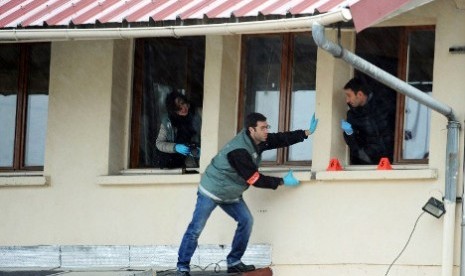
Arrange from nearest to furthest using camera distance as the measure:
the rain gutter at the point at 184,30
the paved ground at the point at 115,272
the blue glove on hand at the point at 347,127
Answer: the rain gutter at the point at 184,30 < the paved ground at the point at 115,272 < the blue glove on hand at the point at 347,127

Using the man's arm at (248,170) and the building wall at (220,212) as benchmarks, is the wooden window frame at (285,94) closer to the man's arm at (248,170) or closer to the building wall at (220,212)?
the building wall at (220,212)

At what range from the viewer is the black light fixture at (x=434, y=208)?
15.3m

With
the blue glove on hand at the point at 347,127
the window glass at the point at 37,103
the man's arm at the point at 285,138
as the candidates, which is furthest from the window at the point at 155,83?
the blue glove on hand at the point at 347,127

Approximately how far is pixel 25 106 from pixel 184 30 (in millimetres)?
3605

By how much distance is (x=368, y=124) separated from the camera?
1620 cm

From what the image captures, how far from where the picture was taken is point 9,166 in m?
18.2

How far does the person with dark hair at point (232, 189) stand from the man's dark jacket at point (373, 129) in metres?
0.77

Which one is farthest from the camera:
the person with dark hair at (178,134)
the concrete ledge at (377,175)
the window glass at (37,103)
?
the window glass at (37,103)

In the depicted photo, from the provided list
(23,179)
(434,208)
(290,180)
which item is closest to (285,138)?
(290,180)

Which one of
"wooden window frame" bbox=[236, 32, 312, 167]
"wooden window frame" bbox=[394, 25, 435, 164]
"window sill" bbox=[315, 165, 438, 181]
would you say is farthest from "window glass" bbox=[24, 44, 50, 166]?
"wooden window frame" bbox=[394, 25, 435, 164]

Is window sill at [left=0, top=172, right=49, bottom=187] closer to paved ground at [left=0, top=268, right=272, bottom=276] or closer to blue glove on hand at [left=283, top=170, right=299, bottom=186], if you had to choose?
paved ground at [left=0, top=268, right=272, bottom=276]

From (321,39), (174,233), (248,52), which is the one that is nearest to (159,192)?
(174,233)

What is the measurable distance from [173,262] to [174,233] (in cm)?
30

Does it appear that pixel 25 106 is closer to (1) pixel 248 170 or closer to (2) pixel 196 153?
(2) pixel 196 153
